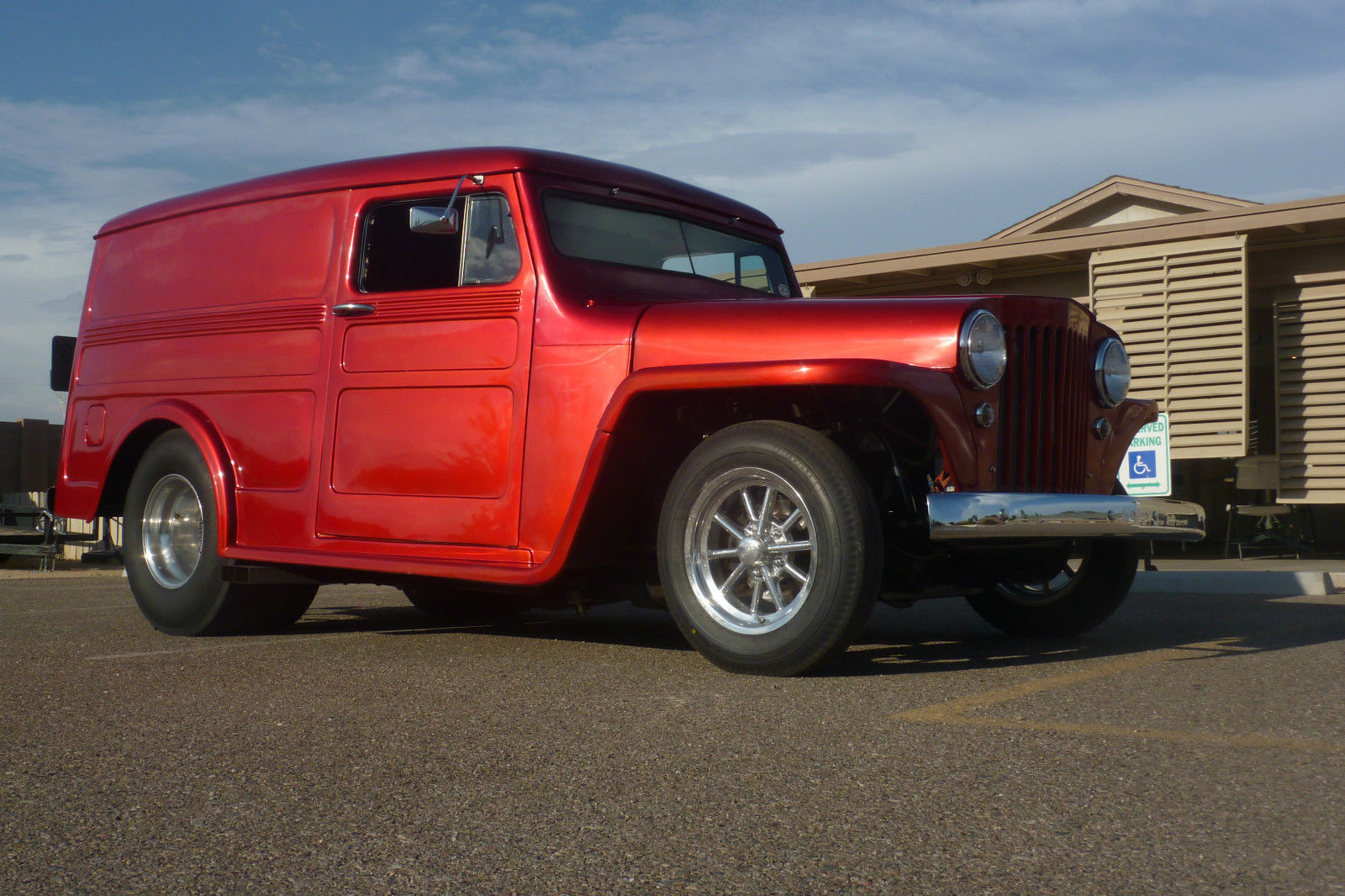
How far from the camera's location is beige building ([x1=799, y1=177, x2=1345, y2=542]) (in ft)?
38.4

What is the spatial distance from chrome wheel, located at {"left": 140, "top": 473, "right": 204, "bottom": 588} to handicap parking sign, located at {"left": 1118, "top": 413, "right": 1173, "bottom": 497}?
557 centimetres

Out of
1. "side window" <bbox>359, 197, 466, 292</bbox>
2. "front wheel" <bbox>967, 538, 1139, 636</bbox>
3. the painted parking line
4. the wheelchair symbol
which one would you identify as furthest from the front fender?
the wheelchair symbol

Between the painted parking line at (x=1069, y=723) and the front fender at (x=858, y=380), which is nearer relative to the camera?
the painted parking line at (x=1069, y=723)

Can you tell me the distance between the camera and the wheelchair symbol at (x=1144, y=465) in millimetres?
8219

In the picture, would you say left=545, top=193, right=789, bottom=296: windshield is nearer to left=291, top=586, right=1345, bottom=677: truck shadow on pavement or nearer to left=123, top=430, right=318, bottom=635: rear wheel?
left=291, top=586, right=1345, bottom=677: truck shadow on pavement

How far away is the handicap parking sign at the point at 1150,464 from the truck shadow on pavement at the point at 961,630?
990mm

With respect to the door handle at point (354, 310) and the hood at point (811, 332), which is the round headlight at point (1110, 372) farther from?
the door handle at point (354, 310)

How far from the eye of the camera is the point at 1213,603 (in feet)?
22.8

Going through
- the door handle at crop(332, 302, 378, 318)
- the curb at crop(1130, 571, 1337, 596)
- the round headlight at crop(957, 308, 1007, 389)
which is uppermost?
the door handle at crop(332, 302, 378, 318)

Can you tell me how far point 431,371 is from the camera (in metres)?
4.81

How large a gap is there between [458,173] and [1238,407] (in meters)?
9.29

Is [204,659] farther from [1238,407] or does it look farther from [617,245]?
Answer: [1238,407]

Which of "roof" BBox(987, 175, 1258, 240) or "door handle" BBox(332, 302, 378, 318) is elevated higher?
"roof" BBox(987, 175, 1258, 240)

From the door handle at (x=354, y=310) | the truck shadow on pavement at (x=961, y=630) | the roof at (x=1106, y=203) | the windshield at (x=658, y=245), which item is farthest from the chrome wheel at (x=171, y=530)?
the roof at (x=1106, y=203)
